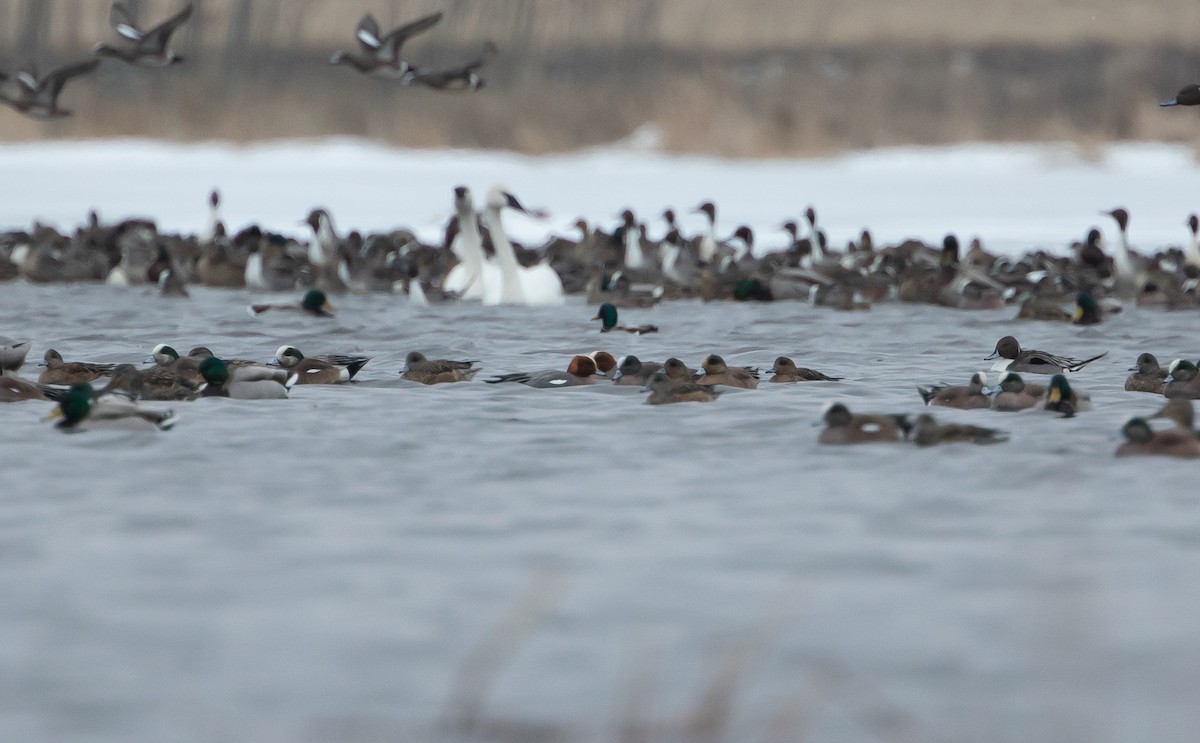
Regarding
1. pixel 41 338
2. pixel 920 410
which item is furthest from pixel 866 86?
pixel 920 410

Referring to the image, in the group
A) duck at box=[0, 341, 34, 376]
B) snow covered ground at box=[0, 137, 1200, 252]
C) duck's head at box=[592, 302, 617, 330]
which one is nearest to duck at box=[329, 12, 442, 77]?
duck's head at box=[592, 302, 617, 330]

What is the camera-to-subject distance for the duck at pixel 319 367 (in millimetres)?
11211

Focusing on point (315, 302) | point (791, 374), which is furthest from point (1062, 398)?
point (315, 302)

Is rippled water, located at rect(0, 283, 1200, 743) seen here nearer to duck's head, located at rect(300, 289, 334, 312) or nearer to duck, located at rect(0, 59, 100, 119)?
duck's head, located at rect(300, 289, 334, 312)

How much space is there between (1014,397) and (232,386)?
435cm

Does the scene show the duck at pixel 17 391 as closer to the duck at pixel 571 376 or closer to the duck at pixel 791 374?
the duck at pixel 571 376

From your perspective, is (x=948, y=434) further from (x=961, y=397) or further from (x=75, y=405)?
(x=75, y=405)

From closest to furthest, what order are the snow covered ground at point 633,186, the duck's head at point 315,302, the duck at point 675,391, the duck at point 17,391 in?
the duck at point 17,391
the duck at point 675,391
the duck's head at point 315,302
the snow covered ground at point 633,186

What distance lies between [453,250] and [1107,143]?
18001 mm

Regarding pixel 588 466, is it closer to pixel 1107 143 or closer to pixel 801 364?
pixel 801 364

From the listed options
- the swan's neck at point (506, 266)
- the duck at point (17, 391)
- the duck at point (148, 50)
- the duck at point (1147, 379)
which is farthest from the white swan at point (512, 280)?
the duck at point (1147, 379)

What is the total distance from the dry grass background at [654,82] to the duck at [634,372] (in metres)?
22.4

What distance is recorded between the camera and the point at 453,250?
20.0 meters

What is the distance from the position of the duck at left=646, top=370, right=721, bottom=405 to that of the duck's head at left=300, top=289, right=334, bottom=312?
560 centimetres
